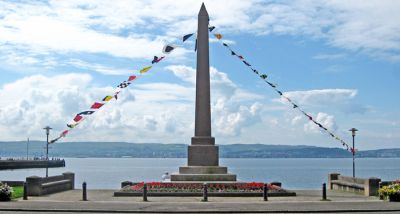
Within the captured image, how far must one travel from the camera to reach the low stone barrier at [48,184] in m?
31.2

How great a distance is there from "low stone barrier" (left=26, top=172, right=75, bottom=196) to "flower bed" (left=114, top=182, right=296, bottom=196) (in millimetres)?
3948

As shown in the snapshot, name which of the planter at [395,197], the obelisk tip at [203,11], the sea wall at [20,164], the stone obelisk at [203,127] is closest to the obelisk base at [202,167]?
the stone obelisk at [203,127]

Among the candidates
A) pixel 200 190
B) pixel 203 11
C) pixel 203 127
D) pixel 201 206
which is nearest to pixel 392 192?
pixel 201 206

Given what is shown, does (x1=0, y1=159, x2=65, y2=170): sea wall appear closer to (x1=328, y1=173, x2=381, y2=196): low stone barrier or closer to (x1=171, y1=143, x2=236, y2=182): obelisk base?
(x1=328, y1=173, x2=381, y2=196): low stone barrier

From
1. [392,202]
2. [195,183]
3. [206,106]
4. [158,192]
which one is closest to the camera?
[392,202]

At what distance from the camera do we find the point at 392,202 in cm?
2706

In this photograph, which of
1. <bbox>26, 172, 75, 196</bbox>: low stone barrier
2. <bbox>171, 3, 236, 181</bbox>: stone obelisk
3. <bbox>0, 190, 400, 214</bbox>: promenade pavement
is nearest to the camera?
<bbox>0, 190, 400, 214</bbox>: promenade pavement

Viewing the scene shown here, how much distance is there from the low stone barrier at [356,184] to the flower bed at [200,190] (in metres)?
4.15

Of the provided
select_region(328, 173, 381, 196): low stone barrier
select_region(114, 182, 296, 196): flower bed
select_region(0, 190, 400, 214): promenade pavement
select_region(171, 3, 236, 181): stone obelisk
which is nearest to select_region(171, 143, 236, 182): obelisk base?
select_region(171, 3, 236, 181): stone obelisk

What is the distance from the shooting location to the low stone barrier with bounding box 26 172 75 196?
3120 cm

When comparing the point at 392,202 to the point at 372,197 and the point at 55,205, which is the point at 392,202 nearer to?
the point at 372,197

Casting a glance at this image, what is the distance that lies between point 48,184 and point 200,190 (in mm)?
8241

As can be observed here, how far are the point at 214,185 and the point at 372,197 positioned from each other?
26.5ft

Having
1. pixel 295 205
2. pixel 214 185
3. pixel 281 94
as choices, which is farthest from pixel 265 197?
pixel 281 94
